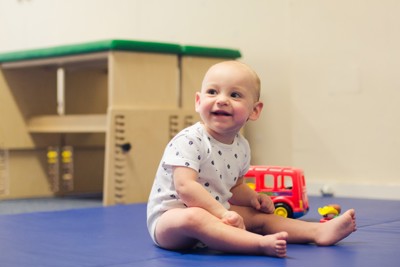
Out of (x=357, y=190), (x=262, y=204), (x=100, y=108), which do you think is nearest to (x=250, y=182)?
(x=357, y=190)

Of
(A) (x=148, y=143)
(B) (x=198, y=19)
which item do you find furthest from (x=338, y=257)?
(B) (x=198, y=19)

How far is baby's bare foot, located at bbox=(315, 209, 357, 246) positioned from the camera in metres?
1.64

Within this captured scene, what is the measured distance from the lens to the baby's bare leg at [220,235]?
1503 mm

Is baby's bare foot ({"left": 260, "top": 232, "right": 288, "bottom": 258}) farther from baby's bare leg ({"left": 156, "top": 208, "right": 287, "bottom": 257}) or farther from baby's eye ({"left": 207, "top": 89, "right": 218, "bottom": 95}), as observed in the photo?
baby's eye ({"left": 207, "top": 89, "right": 218, "bottom": 95})

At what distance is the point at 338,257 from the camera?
5.03ft

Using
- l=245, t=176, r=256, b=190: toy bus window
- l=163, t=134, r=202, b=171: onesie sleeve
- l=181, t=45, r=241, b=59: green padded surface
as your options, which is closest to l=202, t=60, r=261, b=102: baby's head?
l=163, t=134, r=202, b=171: onesie sleeve

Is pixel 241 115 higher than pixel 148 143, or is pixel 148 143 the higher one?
pixel 241 115

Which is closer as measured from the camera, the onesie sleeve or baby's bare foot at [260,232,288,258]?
baby's bare foot at [260,232,288,258]

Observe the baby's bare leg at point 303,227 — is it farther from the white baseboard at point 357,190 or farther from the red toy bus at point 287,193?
the white baseboard at point 357,190

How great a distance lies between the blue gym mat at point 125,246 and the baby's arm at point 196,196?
91 mm

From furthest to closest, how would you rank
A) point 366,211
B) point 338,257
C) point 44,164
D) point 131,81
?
point 44,164 < point 131,81 < point 366,211 < point 338,257

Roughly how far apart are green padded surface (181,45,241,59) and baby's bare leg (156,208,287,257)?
1.77 m

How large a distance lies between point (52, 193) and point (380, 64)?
6.29 feet

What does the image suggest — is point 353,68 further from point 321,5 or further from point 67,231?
point 67,231
